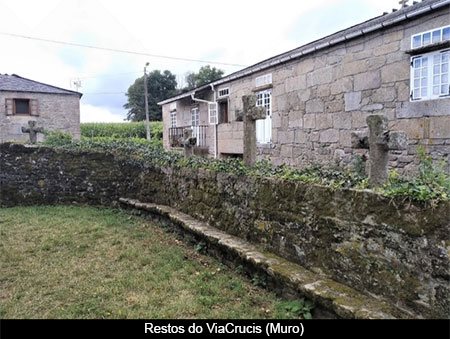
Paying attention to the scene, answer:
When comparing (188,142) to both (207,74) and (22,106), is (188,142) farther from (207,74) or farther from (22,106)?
(207,74)

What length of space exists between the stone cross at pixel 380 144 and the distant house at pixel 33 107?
18767mm

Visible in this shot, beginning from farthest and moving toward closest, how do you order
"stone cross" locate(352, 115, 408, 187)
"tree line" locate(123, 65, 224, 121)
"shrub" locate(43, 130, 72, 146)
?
"tree line" locate(123, 65, 224, 121) < "shrub" locate(43, 130, 72, 146) < "stone cross" locate(352, 115, 408, 187)

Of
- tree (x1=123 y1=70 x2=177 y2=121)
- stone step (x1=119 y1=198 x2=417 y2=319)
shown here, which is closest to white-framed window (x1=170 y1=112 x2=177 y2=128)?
stone step (x1=119 y1=198 x2=417 y2=319)

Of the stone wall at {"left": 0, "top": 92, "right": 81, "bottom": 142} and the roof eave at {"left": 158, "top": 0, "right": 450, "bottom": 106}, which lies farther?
the stone wall at {"left": 0, "top": 92, "right": 81, "bottom": 142}

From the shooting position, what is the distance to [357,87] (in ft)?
22.0

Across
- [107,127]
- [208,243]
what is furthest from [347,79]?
[107,127]

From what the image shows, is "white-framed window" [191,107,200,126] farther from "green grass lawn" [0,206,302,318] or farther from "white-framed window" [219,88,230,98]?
"green grass lawn" [0,206,302,318]

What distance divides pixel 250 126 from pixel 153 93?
31.5 metres

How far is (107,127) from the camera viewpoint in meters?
24.8

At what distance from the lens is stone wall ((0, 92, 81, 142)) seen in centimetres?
1762

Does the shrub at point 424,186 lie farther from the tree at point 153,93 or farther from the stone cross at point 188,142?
the tree at point 153,93

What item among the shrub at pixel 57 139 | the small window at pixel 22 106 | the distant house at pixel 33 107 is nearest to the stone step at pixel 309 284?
the shrub at pixel 57 139
